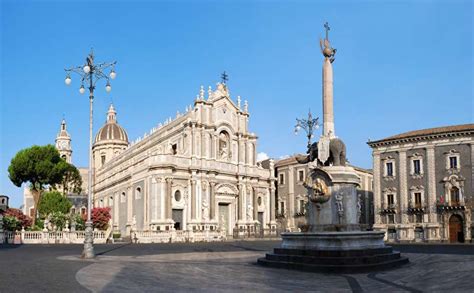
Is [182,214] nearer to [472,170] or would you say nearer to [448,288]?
[472,170]

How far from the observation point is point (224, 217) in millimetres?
62375

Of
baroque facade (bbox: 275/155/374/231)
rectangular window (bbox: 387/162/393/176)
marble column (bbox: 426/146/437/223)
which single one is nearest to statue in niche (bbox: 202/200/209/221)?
baroque facade (bbox: 275/155/374/231)

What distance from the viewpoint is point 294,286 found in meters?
13.5

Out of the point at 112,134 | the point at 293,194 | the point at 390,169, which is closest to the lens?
the point at 390,169

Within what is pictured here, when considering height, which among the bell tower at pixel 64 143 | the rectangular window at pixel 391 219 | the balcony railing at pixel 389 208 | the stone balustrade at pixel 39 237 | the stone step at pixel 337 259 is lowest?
the stone balustrade at pixel 39 237

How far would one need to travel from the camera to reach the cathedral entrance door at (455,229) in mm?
51312

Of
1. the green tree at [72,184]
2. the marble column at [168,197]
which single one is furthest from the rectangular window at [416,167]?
the green tree at [72,184]

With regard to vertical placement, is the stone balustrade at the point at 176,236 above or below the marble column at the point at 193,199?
below

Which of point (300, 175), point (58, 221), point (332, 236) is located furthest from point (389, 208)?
point (332, 236)

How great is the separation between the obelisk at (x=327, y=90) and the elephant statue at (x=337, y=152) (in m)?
0.49

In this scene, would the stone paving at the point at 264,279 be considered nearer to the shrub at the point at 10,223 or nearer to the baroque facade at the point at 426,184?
the shrub at the point at 10,223

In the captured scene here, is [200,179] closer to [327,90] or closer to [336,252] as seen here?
[327,90]

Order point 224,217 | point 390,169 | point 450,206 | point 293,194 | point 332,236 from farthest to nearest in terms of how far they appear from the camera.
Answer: point 293,194 → point 224,217 → point 390,169 → point 450,206 → point 332,236

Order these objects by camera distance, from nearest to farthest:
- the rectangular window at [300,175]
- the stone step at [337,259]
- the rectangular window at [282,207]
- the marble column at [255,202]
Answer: the stone step at [337,259]
the marble column at [255,202]
the rectangular window at [300,175]
the rectangular window at [282,207]
